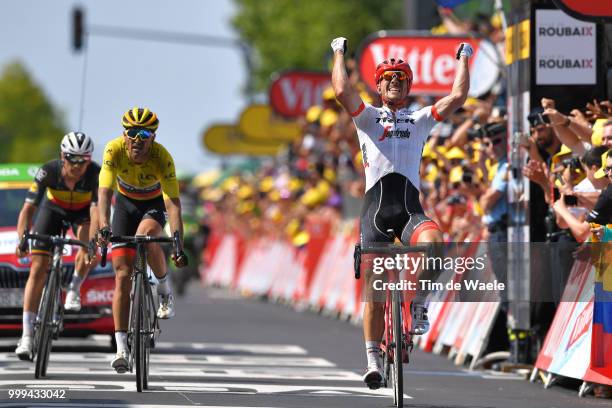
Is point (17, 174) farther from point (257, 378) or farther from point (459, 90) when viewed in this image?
point (459, 90)

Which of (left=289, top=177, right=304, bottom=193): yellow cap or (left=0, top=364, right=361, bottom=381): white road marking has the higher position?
(left=289, top=177, right=304, bottom=193): yellow cap

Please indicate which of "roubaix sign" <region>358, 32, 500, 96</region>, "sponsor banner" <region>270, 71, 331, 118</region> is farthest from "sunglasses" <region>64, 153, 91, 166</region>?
"sponsor banner" <region>270, 71, 331, 118</region>

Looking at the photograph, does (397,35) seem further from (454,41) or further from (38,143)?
(38,143)

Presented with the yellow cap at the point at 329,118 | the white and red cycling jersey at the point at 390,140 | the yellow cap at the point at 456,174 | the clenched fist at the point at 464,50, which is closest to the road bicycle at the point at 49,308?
the white and red cycling jersey at the point at 390,140

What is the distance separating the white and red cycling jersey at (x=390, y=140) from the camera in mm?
12023

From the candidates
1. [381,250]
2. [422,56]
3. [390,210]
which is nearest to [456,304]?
[422,56]

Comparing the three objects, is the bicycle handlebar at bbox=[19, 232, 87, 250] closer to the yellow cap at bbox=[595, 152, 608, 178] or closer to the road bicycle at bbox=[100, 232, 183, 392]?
the road bicycle at bbox=[100, 232, 183, 392]

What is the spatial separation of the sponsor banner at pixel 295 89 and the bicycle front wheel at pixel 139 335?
22.6 metres

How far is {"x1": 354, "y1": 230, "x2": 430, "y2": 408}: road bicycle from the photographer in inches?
451

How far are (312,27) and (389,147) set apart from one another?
63.3 meters

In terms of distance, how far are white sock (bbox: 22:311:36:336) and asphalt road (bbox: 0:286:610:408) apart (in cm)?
35

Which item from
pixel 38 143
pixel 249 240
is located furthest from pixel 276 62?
pixel 38 143

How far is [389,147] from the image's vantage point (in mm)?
12031

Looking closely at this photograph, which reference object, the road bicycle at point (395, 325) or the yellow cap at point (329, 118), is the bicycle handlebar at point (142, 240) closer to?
the road bicycle at point (395, 325)
